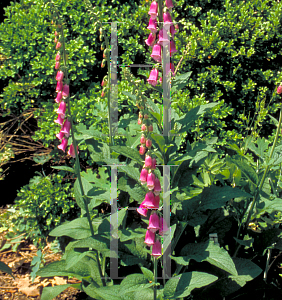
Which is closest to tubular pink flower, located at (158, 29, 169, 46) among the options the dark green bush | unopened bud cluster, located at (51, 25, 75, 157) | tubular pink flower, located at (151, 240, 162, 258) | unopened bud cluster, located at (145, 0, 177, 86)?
unopened bud cluster, located at (145, 0, 177, 86)

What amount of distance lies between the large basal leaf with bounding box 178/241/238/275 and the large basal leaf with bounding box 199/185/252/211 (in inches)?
9.6

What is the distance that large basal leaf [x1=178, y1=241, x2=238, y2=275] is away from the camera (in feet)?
5.64

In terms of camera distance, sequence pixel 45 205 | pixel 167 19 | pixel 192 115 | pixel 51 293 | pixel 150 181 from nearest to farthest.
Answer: pixel 150 181 < pixel 167 19 < pixel 192 115 < pixel 51 293 < pixel 45 205

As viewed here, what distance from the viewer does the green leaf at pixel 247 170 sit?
2121mm

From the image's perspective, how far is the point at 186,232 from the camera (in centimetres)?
246

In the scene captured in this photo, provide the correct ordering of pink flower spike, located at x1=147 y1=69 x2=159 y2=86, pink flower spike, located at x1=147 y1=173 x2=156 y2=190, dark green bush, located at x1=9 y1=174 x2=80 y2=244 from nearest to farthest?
pink flower spike, located at x1=147 y1=173 x2=156 y2=190, pink flower spike, located at x1=147 y1=69 x2=159 y2=86, dark green bush, located at x1=9 y1=174 x2=80 y2=244

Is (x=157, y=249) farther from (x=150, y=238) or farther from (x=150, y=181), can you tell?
(x=150, y=181)

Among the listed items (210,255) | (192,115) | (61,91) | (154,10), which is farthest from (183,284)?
(154,10)

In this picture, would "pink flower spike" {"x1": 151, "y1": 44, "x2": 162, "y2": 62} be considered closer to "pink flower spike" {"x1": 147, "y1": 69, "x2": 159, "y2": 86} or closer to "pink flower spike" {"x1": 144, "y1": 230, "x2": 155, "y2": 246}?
"pink flower spike" {"x1": 147, "y1": 69, "x2": 159, "y2": 86}

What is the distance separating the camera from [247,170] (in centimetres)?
214

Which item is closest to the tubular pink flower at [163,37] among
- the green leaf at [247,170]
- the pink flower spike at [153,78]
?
the pink flower spike at [153,78]

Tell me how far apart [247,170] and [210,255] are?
26.6 inches

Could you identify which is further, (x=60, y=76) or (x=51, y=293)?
(x=51, y=293)

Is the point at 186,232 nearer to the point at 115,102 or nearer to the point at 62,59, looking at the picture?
the point at 115,102
